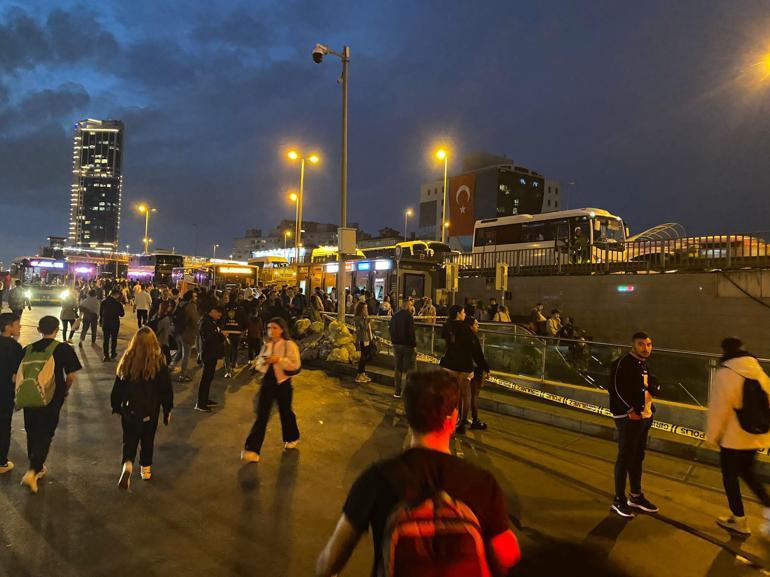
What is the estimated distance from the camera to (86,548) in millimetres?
4047

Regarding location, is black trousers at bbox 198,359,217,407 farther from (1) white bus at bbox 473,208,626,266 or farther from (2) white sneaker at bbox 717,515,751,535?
(1) white bus at bbox 473,208,626,266

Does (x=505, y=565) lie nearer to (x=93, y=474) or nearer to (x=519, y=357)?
(x=93, y=474)

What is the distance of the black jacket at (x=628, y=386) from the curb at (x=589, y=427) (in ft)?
8.00

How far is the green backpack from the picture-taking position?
5.10 meters

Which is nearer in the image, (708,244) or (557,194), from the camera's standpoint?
(708,244)

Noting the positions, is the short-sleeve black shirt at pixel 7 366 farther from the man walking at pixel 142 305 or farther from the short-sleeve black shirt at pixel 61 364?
the man walking at pixel 142 305

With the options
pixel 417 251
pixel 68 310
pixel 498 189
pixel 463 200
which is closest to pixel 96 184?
pixel 498 189

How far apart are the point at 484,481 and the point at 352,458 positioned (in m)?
5.11

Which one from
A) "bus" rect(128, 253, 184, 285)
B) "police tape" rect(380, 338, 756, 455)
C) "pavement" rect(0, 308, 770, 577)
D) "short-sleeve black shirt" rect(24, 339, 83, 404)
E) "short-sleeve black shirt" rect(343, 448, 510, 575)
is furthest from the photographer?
"bus" rect(128, 253, 184, 285)

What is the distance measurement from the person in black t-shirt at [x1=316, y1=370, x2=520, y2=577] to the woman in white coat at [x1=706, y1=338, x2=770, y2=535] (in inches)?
158

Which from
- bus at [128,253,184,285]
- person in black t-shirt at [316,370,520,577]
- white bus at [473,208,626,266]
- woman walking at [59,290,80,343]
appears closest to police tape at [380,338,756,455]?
person in black t-shirt at [316,370,520,577]

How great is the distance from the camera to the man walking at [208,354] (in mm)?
8734

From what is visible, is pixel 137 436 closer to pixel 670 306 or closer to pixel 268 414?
pixel 268 414

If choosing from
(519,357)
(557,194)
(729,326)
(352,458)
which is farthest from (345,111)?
(557,194)
